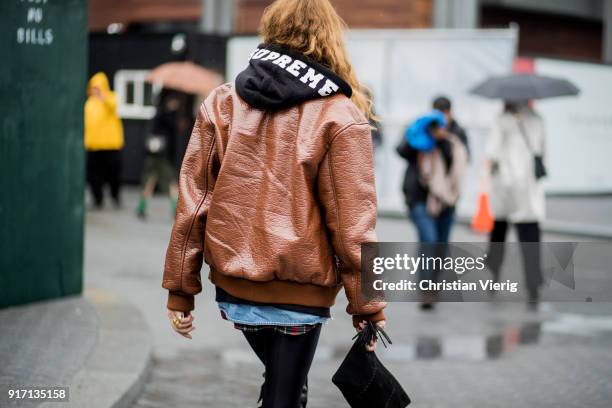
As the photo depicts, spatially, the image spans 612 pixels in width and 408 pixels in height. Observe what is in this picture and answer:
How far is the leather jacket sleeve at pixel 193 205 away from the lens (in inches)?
145

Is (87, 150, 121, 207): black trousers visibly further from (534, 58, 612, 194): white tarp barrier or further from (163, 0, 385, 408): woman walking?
(163, 0, 385, 408): woman walking

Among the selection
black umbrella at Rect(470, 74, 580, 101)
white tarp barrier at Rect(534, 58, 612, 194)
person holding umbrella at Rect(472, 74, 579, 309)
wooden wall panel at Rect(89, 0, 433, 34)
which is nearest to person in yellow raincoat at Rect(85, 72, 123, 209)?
wooden wall panel at Rect(89, 0, 433, 34)

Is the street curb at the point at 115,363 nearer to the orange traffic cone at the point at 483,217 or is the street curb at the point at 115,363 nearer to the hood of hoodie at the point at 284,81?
the hood of hoodie at the point at 284,81

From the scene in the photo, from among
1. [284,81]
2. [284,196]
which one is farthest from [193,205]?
[284,81]

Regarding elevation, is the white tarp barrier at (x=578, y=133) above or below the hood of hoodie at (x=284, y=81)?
below

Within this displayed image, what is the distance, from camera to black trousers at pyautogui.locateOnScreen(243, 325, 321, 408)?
362cm

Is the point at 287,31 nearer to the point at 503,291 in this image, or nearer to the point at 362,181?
the point at 362,181

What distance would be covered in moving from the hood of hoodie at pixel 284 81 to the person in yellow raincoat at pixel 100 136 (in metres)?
12.8

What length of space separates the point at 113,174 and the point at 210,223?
13444 millimetres

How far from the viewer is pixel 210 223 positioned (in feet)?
11.9

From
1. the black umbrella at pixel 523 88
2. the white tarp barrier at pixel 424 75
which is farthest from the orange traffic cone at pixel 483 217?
the black umbrella at pixel 523 88

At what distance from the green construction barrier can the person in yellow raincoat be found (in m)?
8.02

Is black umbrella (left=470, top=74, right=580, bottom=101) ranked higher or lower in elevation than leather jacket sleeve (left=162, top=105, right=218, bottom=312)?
higher

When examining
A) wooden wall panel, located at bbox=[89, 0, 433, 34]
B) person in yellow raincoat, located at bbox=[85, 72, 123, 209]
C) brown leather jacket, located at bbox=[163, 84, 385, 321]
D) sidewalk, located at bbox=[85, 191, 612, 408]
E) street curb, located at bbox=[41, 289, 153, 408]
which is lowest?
sidewalk, located at bbox=[85, 191, 612, 408]
